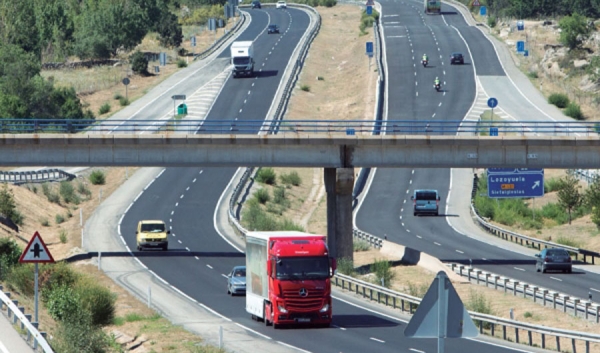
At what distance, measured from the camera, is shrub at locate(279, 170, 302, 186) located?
8885 cm

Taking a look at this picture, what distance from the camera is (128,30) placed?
137250 mm

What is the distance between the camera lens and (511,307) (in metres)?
43.2

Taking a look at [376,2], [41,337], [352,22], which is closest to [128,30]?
[352,22]

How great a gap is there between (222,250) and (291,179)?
1092 inches

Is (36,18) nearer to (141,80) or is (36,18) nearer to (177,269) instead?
(141,80)

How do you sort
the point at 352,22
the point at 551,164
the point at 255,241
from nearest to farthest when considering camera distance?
the point at 255,241
the point at 551,164
the point at 352,22

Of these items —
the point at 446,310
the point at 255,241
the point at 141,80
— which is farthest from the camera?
the point at 141,80

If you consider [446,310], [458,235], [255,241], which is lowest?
[458,235]

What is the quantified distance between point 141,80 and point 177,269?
7060 centimetres

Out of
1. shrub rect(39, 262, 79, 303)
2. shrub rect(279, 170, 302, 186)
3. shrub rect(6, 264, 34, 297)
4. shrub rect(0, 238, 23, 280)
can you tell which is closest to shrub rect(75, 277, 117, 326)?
shrub rect(6, 264, 34, 297)

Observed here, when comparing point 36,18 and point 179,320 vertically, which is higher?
point 36,18

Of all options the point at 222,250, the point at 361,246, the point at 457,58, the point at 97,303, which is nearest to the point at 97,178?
the point at 222,250

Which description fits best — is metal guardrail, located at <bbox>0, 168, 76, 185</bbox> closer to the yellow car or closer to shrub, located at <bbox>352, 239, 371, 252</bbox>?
the yellow car

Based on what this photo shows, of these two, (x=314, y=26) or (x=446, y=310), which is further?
(x=314, y=26)
